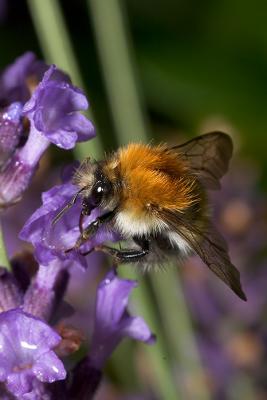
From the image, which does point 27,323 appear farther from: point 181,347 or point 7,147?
point 181,347

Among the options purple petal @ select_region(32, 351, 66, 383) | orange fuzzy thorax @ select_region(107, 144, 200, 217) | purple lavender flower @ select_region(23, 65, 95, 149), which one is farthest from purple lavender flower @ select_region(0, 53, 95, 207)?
purple petal @ select_region(32, 351, 66, 383)

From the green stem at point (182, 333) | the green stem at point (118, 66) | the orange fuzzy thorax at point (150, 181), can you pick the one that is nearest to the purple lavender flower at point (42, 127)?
the orange fuzzy thorax at point (150, 181)

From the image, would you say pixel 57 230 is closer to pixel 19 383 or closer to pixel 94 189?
pixel 94 189

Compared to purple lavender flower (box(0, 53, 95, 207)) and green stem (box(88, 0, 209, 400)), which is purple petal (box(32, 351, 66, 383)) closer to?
purple lavender flower (box(0, 53, 95, 207))

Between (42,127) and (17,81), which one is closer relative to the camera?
(42,127)

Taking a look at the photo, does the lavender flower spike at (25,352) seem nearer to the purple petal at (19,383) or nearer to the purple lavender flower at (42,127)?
the purple petal at (19,383)

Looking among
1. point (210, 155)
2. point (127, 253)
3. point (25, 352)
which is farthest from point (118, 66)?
point (25, 352)

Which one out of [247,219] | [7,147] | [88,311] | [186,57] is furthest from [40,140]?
[186,57]
